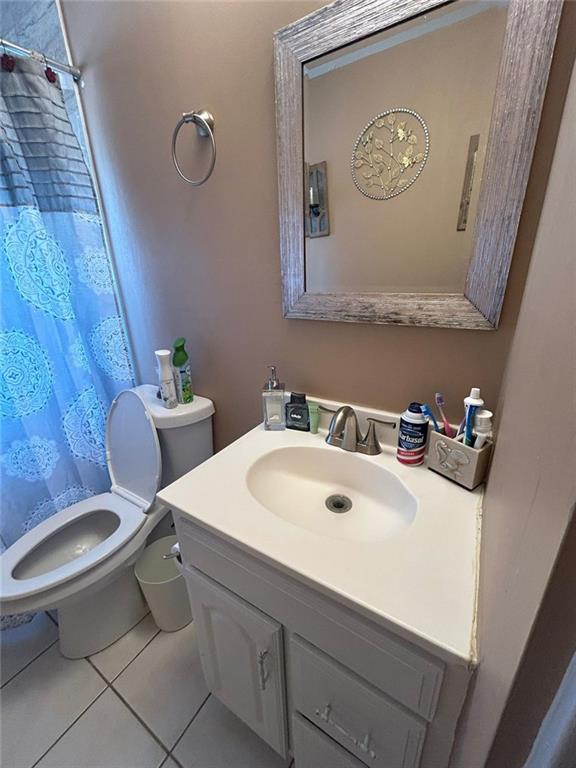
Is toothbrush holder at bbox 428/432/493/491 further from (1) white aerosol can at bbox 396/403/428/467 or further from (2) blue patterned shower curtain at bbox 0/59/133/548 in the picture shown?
(2) blue patterned shower curtain at bbox 0/59/133/548

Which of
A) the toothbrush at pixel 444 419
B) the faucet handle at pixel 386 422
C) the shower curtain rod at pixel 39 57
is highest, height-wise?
the shower curtain rod at pixel 39 57

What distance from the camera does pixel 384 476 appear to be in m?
0.79

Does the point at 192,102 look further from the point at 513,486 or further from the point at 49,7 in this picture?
the point at 513,486

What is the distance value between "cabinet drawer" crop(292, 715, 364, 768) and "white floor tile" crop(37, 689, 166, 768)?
1.64ft

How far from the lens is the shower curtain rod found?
1.01 m

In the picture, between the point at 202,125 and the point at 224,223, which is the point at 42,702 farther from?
the point at 202,125

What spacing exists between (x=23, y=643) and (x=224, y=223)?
1.73 metres

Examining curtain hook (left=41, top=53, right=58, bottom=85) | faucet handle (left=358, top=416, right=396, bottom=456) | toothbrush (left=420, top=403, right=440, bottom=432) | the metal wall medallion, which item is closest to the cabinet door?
faucet handle (left=358, top=416, right=396, bottom=456)

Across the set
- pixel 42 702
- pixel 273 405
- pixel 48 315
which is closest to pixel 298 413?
pixel 273 405

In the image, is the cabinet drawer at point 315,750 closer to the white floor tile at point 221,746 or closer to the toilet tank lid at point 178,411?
the white floor tile at point 221,746

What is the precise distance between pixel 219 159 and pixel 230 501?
36.8 inches

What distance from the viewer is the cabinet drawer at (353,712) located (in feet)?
1.78

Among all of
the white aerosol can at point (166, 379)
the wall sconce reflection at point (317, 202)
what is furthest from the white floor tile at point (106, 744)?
the wall sconce reflection at point (317, 202)

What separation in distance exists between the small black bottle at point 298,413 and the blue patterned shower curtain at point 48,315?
90cm
